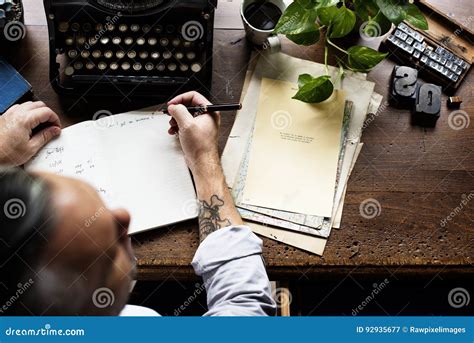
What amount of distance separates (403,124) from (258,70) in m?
0.45

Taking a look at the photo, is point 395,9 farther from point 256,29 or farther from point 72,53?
point 72,53

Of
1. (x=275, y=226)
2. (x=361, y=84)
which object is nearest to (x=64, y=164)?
(x=275, y=226)

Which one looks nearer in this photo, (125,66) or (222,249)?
(222,249)

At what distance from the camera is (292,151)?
63.2 inches

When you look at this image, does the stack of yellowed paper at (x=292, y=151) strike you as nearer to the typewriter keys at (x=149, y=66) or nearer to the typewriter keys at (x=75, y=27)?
the typewriter keys at (x=149, y=66)

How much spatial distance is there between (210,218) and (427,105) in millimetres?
699

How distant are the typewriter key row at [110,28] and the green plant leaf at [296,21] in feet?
0.99

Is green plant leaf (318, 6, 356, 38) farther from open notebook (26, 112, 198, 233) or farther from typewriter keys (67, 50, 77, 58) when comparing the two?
typewriter keys (67, 50, 77, 58)

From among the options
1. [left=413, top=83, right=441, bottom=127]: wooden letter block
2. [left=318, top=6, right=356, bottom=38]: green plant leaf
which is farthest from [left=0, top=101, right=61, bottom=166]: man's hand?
[left=413, top=83, right=441, bottom=127]: wooden letter block

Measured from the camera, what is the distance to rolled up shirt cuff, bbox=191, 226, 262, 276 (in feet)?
4.76

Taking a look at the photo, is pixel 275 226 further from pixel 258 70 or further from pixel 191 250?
pixel 258 70

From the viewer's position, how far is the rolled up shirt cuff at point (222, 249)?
1450mm

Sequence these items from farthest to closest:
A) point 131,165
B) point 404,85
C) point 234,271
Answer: point 404,85
point 131,165
point 234,271

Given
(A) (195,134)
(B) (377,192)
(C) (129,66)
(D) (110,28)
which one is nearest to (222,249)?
(A) (195,134)
